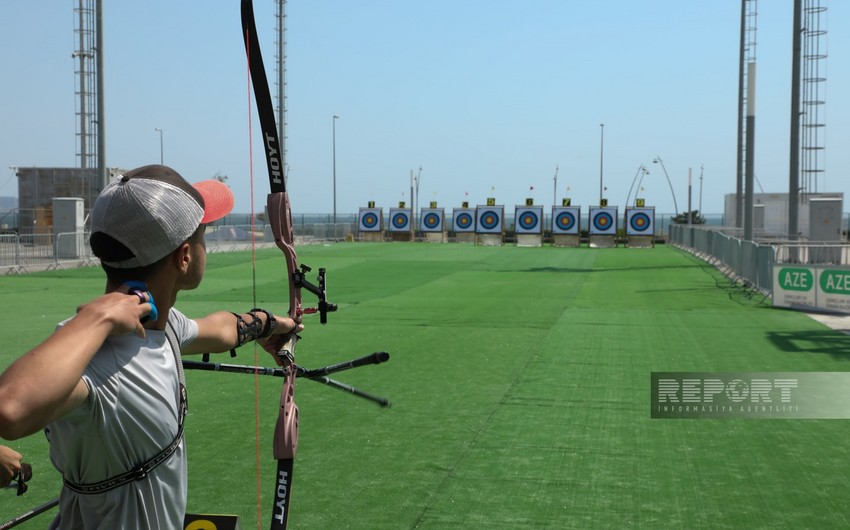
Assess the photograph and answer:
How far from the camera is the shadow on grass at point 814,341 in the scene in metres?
12.4

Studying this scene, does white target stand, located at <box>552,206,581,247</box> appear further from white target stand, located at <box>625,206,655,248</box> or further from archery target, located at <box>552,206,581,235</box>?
white target stand, located at <box>625,206,655,248</box>

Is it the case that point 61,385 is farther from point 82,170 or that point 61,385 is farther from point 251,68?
point 82,170

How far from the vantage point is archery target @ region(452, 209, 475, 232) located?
190ft

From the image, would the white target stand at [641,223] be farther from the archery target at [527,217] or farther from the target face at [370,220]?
the target face at [370,220]

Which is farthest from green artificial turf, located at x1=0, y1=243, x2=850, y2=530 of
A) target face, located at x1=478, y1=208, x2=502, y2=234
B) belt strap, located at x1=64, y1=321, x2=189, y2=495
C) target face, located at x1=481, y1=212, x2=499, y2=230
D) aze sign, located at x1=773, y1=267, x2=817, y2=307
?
target face, located at x1=481, y1=212, x2=499, y2=230

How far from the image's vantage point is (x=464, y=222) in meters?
58.4

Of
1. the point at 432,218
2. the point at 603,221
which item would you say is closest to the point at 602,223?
the point at 603,221

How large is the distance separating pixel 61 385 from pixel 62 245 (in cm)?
2905

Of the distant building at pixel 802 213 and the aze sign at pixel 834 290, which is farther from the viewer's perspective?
the distant building at pixel 802 213

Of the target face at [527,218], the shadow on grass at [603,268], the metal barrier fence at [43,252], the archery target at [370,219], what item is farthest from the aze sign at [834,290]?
the archery target at [370,219]

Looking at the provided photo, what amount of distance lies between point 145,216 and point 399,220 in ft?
186

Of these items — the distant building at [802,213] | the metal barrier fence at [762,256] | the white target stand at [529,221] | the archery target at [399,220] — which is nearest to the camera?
the metal barrier fence at [762,256]

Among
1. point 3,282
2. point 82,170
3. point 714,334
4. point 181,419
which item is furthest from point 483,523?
point 82,170
